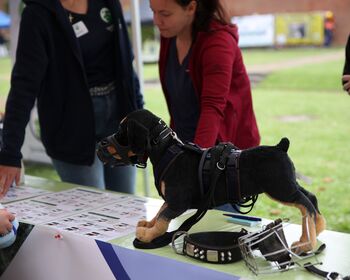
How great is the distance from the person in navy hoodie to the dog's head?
0.54m

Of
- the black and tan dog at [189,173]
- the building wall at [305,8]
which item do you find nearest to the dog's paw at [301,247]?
the black and tan dog at [189,173]

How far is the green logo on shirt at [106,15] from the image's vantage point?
70.4 inches

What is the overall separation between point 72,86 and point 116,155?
663 millimetres

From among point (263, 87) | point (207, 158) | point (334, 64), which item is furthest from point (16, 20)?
point (334, 64)

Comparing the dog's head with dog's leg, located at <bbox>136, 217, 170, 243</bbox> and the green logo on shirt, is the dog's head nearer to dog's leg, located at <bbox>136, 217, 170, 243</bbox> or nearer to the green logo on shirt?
dog's leg, located at <bbox>136, 217, 170, 243</bbox>

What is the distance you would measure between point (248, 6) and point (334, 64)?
2320 mm

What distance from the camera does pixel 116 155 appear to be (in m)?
1.16

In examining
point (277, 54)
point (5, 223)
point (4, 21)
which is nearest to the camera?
point (5, 223)

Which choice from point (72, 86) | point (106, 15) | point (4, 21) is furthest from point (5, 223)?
point (4, 21)

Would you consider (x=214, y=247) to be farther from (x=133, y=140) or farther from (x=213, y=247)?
(x=133, y=140)

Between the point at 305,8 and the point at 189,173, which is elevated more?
the point at 189,173

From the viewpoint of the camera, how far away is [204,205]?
1.12m

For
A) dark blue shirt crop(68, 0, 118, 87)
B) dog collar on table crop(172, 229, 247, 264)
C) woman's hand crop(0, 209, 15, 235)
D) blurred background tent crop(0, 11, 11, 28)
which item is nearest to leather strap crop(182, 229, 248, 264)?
dog collar on table crop(172, 229, 247, 264)

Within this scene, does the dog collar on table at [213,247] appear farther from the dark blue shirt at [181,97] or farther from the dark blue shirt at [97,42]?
the dark blue shirt at [97,42]
